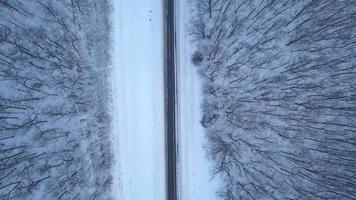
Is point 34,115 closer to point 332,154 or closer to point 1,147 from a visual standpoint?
point 1,147

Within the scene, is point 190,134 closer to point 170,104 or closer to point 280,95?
point 170,104

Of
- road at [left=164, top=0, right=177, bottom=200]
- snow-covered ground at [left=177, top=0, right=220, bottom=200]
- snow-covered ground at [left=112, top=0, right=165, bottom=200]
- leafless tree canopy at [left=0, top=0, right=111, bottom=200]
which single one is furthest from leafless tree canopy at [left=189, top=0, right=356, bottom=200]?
leafless tree canopy at [left=0, top=0, right=111, bottom=200]

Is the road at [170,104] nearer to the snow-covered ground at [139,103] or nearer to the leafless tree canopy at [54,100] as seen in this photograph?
the snow-covered ground at [139,103]

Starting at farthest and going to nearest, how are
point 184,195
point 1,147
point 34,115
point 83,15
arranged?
point 184,195, point 83,15, point 34,115, point 1,147

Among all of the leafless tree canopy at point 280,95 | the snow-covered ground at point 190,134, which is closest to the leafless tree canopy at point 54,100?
the snow-covered ground at point 190,134

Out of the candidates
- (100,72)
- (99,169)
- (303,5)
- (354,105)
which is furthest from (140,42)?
(354,105)

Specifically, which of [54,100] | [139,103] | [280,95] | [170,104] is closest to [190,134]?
[170,104]

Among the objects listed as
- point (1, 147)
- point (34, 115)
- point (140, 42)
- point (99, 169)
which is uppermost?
point (140, 42)
